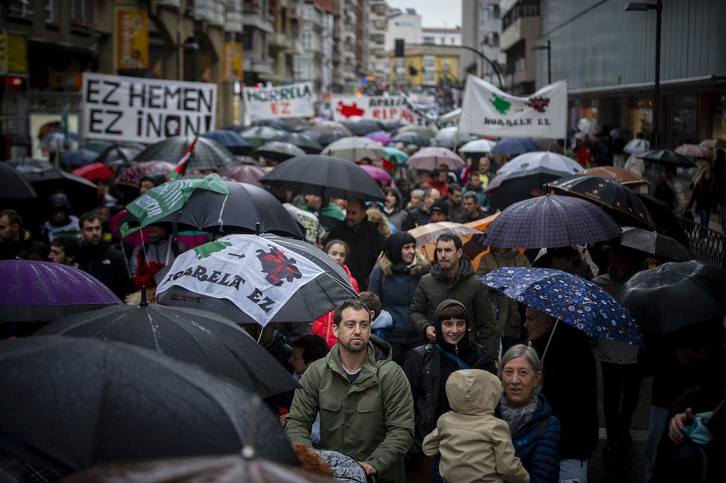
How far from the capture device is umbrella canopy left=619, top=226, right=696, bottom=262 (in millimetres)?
7094

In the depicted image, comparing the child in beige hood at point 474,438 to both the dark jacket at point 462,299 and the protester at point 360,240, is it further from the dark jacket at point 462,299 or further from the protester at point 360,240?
the protester at point 360,240

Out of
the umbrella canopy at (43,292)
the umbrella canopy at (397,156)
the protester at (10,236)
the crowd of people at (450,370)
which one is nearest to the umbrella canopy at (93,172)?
the crowd of people at (450,370)

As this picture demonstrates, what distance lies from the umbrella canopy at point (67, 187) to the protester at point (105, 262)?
11.0 ft

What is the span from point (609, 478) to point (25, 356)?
5.06 meters

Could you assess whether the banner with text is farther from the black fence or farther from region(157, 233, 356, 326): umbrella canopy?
region(157, 233, 356, 326): umbrella canopy

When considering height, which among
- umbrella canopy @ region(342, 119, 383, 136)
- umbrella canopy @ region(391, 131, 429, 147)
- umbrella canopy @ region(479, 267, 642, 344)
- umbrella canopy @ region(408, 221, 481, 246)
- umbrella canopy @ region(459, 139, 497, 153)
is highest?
umbrella canopy @ region(342, 119, 383, 136)

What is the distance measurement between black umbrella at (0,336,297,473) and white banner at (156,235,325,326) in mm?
2438

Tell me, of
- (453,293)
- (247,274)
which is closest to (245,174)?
(453,293)

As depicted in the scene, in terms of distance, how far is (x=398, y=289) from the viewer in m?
7.80

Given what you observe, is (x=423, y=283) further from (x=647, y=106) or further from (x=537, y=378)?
(x=647, y=106)

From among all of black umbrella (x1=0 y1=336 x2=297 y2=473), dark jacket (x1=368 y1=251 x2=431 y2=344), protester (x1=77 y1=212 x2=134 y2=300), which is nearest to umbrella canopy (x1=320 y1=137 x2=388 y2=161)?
protester (x1=77 y1=212 x2=134 y2=300)

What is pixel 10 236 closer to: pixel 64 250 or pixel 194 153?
pixel 64 250

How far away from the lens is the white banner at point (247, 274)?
5340mm

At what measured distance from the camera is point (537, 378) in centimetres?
496
